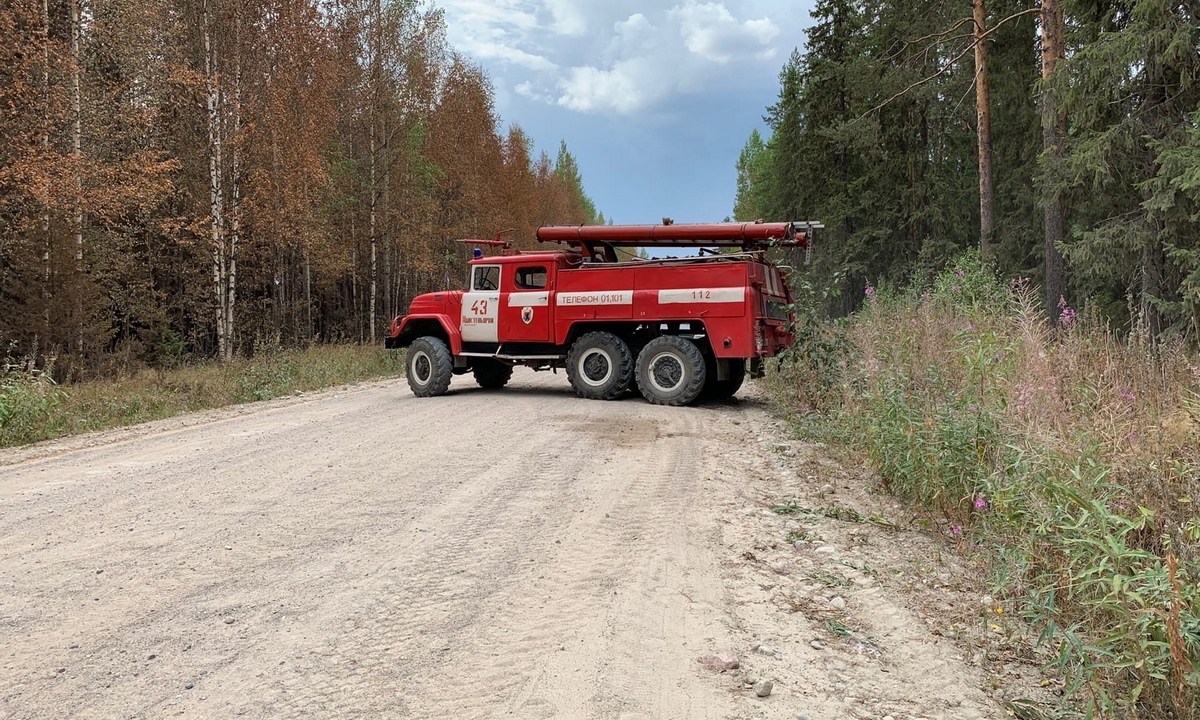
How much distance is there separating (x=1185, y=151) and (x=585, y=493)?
8.67m

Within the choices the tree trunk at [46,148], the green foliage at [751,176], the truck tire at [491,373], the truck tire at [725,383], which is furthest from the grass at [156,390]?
the green foliage at [751,176]

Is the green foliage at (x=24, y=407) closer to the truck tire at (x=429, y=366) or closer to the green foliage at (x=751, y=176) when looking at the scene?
the truck tire at (x=429, y=366)

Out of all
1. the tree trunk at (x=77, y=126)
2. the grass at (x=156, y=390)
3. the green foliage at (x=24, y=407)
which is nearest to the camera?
the green foliage at (x=24, y=407)

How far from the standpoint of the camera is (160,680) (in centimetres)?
273

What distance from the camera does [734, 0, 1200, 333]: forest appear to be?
9422mm

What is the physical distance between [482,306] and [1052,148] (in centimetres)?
995

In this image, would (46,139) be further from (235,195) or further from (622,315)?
(622,315)

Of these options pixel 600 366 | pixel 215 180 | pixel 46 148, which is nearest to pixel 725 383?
pixel 600 366

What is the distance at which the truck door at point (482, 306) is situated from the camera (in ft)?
39.2

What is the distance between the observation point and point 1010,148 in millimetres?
22281

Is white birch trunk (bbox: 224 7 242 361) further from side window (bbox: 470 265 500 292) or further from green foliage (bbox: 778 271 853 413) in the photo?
green foliage (bbox: 778 271 853 413)

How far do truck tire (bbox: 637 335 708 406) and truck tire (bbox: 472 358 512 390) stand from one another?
3301 mm

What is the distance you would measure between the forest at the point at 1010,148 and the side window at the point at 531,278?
4.84 meters

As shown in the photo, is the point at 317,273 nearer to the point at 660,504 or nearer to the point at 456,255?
the point at 456,255
